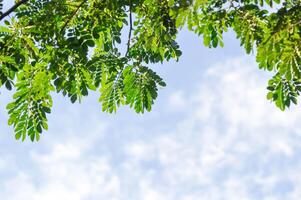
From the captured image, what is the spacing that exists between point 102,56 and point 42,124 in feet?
4.36

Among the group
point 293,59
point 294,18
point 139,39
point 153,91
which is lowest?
point 293,59

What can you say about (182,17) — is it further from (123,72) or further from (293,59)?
(123,72)

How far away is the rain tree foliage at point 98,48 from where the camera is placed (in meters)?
6.20

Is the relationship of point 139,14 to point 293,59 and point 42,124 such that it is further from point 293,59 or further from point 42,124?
point 293,59

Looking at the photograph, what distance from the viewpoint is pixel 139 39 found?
700 centimetres

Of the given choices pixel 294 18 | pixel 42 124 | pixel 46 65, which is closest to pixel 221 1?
pixel 294 18

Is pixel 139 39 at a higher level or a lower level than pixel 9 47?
higher

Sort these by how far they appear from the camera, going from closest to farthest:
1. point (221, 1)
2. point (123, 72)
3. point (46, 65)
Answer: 1. point (221, 1)
2. point (46, 65)
3. point (123, 72)

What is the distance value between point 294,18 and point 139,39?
8.80 ft

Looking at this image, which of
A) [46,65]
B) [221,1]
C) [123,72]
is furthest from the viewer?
[123,72]

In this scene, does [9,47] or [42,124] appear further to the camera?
[42,124]

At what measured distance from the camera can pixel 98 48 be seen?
7.52 meters

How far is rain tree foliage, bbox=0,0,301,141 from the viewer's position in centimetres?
620

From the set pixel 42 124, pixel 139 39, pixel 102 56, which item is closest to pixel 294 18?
pixel 139 39
